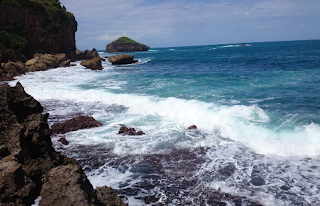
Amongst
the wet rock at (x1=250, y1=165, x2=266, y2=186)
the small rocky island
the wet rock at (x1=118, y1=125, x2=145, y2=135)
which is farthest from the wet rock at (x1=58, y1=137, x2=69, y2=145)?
the small rocky island

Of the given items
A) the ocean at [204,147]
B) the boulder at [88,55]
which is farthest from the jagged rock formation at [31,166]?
the boulder at [88,55]

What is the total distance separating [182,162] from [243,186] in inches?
77.2

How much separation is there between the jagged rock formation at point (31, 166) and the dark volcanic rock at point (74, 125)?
14.7 ft

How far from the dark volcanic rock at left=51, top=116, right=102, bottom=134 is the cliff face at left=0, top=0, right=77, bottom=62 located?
24287 millimetres

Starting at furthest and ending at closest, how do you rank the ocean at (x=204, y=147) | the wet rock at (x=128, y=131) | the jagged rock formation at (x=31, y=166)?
the wet rock at (x=128, y=131)
the ocean at (x=204, y=147)
the jagged rock formation at (x=31, y=166)

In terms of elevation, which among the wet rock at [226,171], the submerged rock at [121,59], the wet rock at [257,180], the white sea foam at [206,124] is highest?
the submerged rock at [121,59]

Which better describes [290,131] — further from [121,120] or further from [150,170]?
[121,120]

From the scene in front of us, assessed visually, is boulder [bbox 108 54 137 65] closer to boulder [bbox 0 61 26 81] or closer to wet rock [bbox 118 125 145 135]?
boulder [bbox 0 61 26 81]

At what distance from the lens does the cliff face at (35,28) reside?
1362 inches

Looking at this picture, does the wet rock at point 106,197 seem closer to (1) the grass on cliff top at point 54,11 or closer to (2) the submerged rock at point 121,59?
(2) the submerged rock at point 121,59

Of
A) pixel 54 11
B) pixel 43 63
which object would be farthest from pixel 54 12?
pixel 43 63

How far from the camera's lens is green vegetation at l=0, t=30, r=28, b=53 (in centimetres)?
3298

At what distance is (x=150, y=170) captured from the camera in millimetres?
7355

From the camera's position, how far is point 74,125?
11.2 meters
